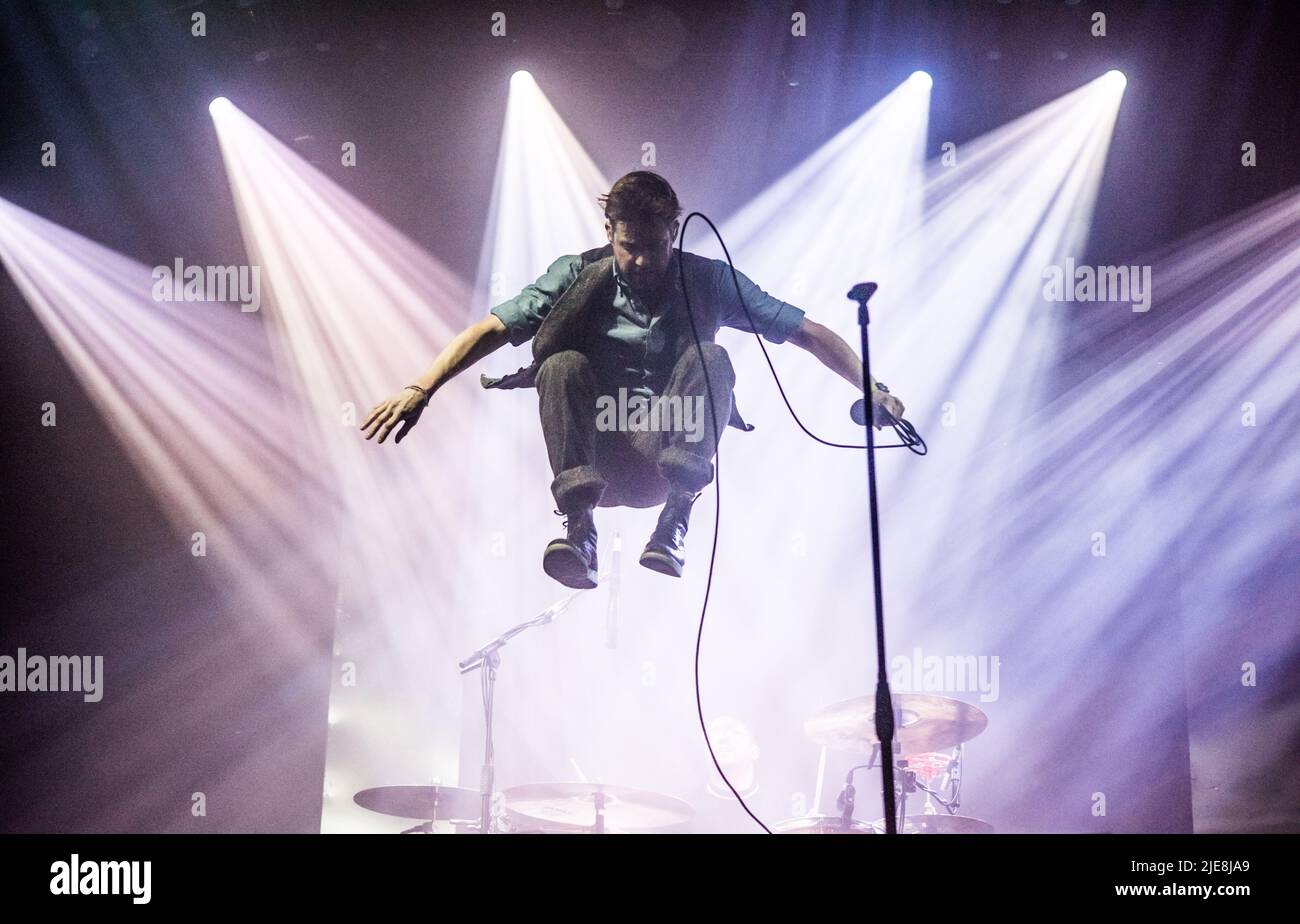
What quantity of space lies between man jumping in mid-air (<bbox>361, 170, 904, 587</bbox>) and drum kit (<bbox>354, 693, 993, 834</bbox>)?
0.67 meters

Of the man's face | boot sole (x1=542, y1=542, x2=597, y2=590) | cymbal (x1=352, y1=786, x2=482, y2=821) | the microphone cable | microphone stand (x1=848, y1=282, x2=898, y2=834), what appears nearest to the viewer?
microphone stand (x1=848, y1=282, x2=898, y2=834)

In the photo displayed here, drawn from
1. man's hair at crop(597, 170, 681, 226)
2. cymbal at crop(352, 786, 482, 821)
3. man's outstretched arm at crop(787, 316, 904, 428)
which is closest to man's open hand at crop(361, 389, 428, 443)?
man's hair at crop(597, 170, 681, 226)

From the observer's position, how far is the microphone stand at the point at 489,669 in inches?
130

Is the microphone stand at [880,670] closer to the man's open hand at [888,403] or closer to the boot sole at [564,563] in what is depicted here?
the man's open hand at [888,403]

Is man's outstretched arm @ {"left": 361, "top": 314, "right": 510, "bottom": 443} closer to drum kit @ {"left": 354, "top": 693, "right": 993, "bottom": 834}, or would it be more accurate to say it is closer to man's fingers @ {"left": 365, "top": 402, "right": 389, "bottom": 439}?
man's fingers @ {"left": 365, "top": 402, "right": 389, "bottom": 439}

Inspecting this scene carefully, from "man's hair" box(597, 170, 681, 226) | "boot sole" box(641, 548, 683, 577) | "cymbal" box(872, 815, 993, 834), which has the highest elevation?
"man's hair" box(597, 170, 681, 226)

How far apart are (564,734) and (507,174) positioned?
205 cm

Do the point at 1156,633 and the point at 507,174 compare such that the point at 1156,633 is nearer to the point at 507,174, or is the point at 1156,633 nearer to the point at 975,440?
the point at 975,440

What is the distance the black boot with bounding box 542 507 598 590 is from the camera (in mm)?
3025

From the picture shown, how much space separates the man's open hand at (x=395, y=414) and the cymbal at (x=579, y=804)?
1.13 m

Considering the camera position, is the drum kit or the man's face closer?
the drum kit

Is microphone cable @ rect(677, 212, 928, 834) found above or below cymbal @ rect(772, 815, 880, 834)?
above

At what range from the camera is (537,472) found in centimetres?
Result: 379

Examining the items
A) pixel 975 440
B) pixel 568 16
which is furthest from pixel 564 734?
pixel 568 16
